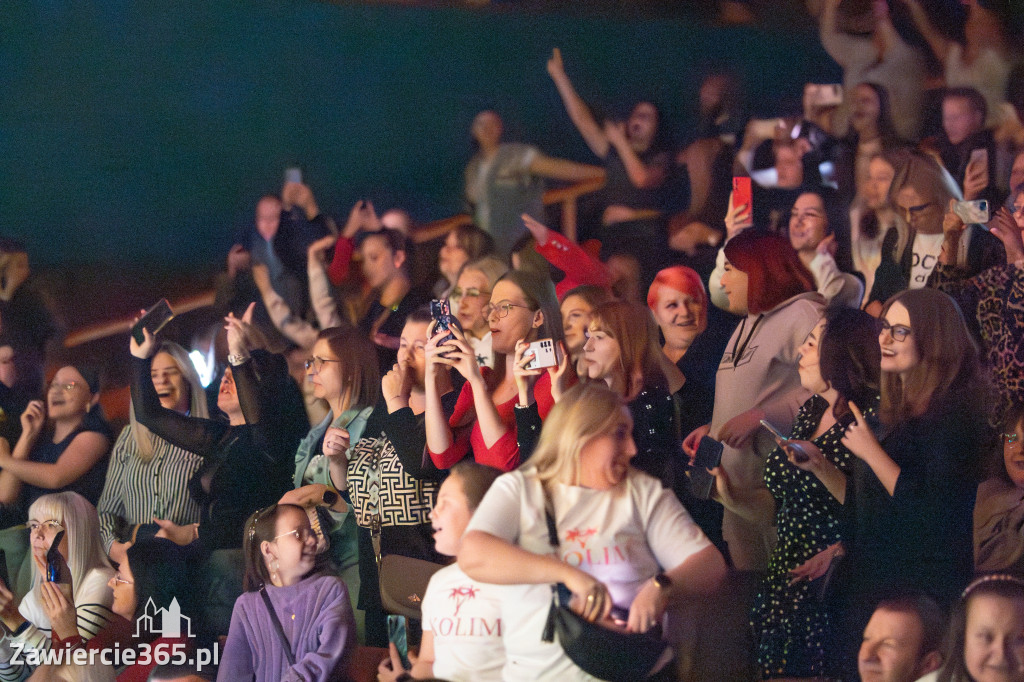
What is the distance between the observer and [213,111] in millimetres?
4207

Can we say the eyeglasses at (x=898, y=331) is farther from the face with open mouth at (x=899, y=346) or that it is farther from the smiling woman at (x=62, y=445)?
the smiling woman at (x=62, y=445)

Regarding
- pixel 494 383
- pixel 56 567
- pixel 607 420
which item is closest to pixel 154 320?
pixel 56 567

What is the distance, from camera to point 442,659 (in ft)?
10.3

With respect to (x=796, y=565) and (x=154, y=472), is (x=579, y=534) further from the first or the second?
(x=154, y=472)

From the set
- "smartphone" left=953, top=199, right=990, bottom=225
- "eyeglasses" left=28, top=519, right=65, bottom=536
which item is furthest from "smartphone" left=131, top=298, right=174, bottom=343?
"smartphone" left=953, top=199, right=990, bottom=225

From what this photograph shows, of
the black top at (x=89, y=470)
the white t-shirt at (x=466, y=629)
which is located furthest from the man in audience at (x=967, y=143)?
the black top at (x=89, y=470)

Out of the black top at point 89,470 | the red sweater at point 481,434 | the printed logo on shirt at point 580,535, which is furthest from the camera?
the black top at point 89,470

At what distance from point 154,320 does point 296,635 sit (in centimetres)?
136

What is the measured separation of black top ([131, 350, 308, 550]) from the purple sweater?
1.13 feet

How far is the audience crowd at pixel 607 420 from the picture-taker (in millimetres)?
3143

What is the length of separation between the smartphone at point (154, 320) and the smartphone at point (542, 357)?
1544 mm

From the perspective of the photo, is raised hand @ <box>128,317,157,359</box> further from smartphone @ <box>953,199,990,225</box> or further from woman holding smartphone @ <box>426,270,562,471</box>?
smartphone @ <box>953,199,990,225</box>

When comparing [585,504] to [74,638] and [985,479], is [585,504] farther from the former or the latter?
[74,638]

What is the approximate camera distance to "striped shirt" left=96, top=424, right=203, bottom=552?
384cm
